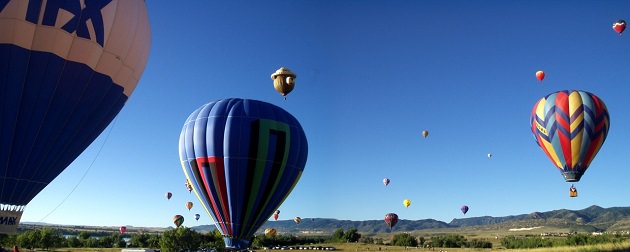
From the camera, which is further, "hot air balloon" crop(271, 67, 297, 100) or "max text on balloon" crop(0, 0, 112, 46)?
"hot air balloon" crop(271, 67, 297, 100)

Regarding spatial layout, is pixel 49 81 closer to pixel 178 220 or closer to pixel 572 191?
pixel 572 191

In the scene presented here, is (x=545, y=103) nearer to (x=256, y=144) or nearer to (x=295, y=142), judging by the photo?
(x=295, y=142)

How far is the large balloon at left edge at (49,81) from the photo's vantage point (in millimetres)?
20781

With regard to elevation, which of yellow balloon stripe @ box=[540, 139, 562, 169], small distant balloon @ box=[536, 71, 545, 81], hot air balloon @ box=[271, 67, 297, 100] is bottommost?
yellow balloon stripe @ box=[540, 139, 562, 169]

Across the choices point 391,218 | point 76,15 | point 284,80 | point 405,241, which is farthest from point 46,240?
point 76,15

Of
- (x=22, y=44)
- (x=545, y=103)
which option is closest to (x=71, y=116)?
(x=22, y=44)

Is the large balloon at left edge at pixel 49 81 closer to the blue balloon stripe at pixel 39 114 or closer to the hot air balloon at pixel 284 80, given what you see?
the blue balloon stripe at pixel 39 114

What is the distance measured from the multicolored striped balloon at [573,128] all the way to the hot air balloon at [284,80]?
19.8 m

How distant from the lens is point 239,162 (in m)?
29.6

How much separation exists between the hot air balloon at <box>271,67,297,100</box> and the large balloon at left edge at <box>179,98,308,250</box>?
16.8 ft

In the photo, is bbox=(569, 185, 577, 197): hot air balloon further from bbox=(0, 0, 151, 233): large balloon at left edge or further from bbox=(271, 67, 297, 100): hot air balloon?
bbox=(0, 0, 151, 233): large balloon at left edge

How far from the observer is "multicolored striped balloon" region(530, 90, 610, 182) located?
37656 millimetres

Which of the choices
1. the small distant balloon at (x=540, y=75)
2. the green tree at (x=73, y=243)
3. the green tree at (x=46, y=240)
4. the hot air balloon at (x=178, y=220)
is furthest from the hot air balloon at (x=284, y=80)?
the green tree at (x=73, y=243)

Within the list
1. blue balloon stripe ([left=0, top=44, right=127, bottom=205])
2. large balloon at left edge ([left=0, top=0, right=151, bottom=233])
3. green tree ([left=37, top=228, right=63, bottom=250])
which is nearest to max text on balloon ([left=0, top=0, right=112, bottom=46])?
large balloon at left edge ([left=0, top=0, right=151, bottom=233])
